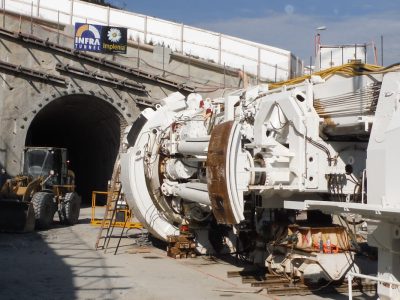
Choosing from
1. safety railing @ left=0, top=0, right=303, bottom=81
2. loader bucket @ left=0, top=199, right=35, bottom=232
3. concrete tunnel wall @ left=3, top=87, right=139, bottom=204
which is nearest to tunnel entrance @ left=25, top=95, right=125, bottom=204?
concrete tunnel wall @ left=3, top=87, right=139, bottom=204

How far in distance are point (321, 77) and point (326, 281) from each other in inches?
123

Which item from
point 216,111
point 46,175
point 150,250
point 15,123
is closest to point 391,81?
point 216,111

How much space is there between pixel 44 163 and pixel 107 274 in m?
12.4

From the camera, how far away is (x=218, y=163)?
8.74 m

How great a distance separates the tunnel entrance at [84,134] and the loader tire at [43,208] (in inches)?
349

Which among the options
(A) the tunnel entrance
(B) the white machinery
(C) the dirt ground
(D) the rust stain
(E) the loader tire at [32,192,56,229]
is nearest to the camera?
(B) the white machinery

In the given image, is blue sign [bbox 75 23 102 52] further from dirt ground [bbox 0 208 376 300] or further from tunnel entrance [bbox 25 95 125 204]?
dirt ground [bbox 0 208 376 300]

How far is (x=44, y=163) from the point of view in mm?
22453

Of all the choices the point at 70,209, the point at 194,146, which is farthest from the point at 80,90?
the point at 194,146

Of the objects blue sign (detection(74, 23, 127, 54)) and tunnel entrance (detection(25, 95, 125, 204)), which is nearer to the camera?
blue sign (detection(74, 23, 127, 54))

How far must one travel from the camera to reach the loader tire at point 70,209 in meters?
20.1

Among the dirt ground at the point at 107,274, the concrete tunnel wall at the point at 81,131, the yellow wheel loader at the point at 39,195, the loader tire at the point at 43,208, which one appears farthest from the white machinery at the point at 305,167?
the concrete tunnel wall at the point at 81,131

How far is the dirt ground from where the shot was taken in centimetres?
913

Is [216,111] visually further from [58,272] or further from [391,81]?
[391,81]
